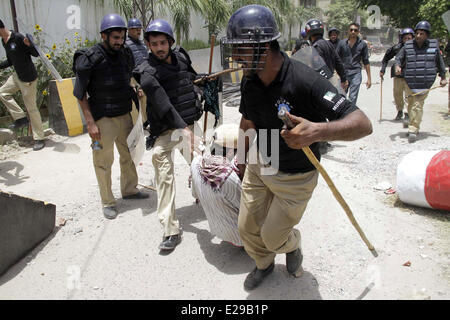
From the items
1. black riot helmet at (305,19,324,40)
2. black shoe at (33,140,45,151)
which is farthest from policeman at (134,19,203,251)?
black shoe at (33,140,45,151)

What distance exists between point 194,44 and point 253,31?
12.5 meters

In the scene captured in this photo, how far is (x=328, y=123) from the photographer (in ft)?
7.04

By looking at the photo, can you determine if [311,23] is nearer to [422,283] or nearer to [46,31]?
[422,283]

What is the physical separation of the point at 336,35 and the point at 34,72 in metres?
5.32

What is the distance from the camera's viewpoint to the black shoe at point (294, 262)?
302 cm

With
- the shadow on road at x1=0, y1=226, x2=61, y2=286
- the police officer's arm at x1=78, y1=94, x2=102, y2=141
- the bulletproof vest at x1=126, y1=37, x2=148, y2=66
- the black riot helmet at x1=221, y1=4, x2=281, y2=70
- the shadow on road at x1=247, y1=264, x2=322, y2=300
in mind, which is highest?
the black riot helmet at x1=221, y1=4, x2=281, y2=70

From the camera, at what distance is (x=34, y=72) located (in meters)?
6.61

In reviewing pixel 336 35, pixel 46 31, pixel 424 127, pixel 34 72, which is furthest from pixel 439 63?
pixel 46 31

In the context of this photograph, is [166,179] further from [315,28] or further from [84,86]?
[315,28]

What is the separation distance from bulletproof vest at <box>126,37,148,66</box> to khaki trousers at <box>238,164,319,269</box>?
394 cm

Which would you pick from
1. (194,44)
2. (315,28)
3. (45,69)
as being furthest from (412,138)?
(194,44)

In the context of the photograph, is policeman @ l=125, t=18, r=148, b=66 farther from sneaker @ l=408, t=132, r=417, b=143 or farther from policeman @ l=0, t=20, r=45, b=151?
sneaker @ l=408, t=132, r=417, b=143

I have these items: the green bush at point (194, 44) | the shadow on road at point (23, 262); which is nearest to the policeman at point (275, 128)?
the shadow on road at point (23, 262)

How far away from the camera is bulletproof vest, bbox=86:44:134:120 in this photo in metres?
3.98
